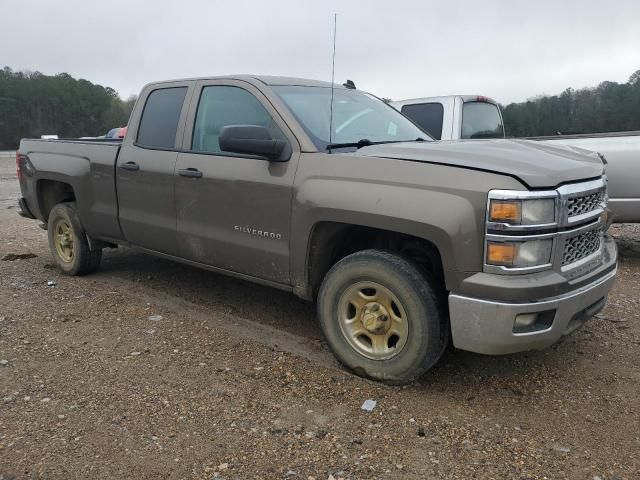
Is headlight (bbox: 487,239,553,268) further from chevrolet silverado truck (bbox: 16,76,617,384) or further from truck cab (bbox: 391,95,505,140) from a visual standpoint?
truck cab (bbox: 391,95,505,140)

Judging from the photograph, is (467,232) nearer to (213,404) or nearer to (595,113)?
(213,404)

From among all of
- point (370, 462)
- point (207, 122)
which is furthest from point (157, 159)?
point (370, 462)

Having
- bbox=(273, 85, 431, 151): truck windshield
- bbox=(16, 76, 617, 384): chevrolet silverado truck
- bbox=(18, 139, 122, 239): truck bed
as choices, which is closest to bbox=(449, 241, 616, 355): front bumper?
bbox=(16, 76, 617, 384): chevrolet silverado truck

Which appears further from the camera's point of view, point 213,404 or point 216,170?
point 216,170

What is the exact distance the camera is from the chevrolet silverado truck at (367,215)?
2859 millimetres

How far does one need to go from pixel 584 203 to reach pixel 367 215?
120 cm

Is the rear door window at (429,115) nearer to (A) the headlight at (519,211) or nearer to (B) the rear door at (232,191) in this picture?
(B) the rear door at (232,191)

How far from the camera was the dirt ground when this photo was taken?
8.66 ft

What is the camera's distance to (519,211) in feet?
9.07

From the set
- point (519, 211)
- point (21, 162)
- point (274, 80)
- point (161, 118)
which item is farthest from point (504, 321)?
point (21, 162)

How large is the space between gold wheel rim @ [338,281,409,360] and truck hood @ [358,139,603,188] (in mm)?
805

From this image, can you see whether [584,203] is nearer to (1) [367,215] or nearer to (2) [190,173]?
(1) [367,215]

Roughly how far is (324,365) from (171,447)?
1.21 m

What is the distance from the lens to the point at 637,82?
7.79m
